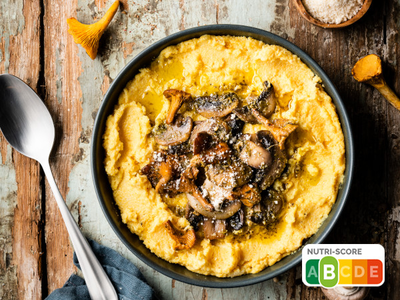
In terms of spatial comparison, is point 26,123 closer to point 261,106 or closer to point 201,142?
point 201,142

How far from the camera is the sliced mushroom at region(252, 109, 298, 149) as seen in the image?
121 inches

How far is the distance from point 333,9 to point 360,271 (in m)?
2.34

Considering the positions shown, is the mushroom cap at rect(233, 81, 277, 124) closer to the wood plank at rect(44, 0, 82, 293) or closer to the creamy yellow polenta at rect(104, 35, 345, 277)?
the creamy yellow polenta at rect(104, 35, 345, 277)

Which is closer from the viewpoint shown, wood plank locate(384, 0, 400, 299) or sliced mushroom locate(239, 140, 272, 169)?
sliced mushroom locate(239, 140, 272, 169)

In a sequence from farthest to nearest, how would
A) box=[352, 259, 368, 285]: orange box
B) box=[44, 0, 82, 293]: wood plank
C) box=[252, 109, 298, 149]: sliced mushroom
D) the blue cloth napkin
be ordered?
1. box=[44, 0, 82, 293]: wood plank
2. the blue cloth napkin
3. box=[352, 259, 368, 285]: orange box
4. box=[252, 109, 298, 149]: sliced mushroom

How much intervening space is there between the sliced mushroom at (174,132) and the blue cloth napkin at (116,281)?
119 centimetres

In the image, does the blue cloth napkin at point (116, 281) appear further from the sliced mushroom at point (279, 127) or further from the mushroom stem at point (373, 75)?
the mushroom stem at point (373, 75)

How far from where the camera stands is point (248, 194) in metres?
3.16

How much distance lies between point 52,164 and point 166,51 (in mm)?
1583

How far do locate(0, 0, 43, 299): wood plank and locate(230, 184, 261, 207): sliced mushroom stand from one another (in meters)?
2.00

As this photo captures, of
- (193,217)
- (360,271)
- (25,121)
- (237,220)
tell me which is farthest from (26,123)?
(360,271)

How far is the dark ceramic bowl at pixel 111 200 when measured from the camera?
309 centimetres

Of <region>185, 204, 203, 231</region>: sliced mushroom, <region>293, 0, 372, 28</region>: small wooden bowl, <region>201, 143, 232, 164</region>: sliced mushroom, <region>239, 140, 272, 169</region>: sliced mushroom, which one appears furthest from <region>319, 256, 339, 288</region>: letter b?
<region>293, 0, 372, 28</region>: small wooden bowl

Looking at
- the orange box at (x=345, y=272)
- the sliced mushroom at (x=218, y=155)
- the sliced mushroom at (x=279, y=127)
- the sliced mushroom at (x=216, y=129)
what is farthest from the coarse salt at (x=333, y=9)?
the orange box at (x=345, y=272)
